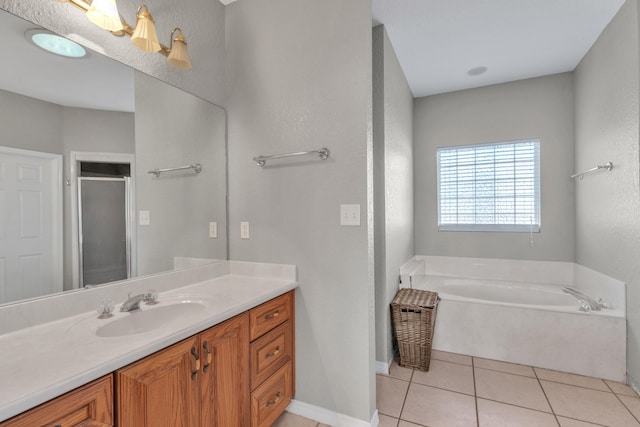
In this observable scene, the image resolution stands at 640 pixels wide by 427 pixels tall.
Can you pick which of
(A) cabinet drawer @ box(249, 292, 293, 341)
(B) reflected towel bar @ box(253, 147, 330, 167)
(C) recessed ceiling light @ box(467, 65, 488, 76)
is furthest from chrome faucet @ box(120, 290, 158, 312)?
(C) recessed ceiling light @ box(467, 65, 488, 76)

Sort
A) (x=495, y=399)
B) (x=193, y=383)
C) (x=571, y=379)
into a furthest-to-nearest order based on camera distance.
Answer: (x=571, y=379)
(x=495, y=399)
(x=193, y=383)

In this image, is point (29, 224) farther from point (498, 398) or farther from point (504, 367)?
point (504, 367)

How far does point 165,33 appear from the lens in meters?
1.68

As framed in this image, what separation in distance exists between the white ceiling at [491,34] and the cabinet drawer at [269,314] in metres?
2.11

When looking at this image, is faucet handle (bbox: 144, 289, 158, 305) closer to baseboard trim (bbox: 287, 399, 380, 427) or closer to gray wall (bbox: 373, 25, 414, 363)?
baseboard trim (bbox: 287, 399, 380, 427)

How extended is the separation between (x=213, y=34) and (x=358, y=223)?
1.61 metres

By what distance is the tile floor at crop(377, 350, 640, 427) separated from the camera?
1.77 metres

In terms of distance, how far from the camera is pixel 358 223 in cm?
167

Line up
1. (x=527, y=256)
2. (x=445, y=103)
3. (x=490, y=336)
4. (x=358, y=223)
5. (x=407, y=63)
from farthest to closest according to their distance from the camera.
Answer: (x=445, y=103) < (x=527, y=256) < (x=407, y=63) < (x=490, y=336) < (x=358, y=223)

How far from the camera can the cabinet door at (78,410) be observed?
70cm

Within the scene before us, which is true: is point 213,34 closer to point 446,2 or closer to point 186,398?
point 446,2

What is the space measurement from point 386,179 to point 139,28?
71.3 inches

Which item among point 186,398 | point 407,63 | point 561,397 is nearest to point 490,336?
point 561,397

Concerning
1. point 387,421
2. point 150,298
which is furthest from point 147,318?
point 387,421
